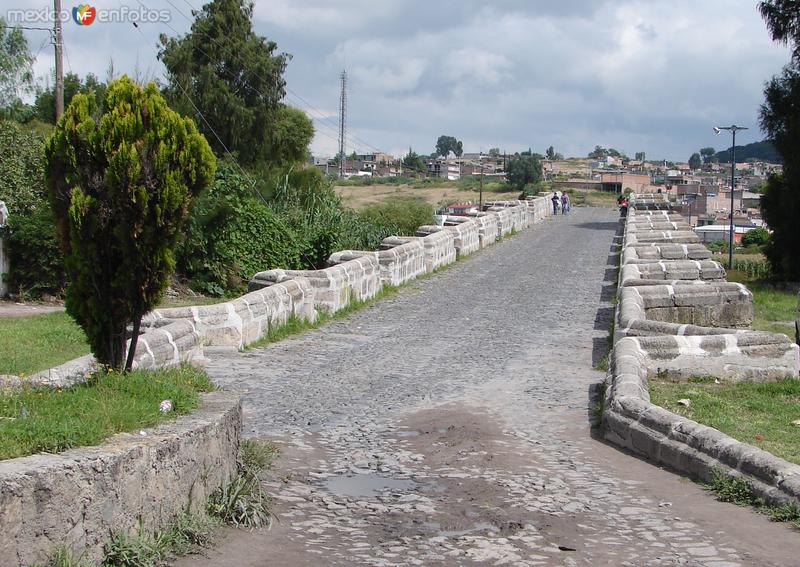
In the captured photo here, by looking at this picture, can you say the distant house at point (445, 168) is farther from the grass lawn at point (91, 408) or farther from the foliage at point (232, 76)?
the grass lawn at point (91, 408)

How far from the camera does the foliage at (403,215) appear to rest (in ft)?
99.1

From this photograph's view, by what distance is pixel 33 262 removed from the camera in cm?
1741

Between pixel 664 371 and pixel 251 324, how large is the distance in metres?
4.80

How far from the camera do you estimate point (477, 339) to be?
13281mm

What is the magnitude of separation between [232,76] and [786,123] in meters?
26.2

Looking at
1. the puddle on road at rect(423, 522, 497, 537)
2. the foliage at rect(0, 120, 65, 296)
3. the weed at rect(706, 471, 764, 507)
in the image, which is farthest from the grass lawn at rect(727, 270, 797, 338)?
the foliage at rect(0, 120, 65, 296)

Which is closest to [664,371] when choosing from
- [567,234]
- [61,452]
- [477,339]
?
[477,339]

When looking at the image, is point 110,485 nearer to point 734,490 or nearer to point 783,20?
point 734,490

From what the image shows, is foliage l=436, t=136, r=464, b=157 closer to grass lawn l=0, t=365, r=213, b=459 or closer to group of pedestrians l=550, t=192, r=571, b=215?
group of pedestrians l=550, t=192, r=571, b=215

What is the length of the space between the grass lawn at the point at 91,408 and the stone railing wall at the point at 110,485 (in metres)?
0.08

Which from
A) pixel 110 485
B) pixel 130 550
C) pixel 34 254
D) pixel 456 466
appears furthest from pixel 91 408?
pixel 34 254

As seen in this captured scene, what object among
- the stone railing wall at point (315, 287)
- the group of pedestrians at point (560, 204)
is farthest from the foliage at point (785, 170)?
the group of pedestrians at point (560, 204)

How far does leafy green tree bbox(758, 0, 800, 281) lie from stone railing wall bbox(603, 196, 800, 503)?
41.6ft

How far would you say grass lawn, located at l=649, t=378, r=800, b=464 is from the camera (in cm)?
748
